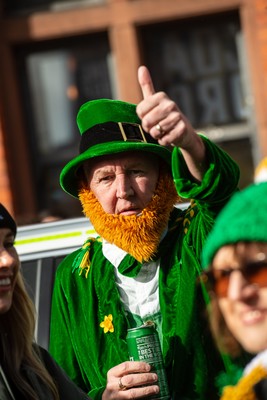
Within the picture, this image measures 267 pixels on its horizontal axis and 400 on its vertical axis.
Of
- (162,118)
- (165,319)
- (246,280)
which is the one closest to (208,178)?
(162,118)

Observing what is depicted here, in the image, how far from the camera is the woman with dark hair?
152 inches

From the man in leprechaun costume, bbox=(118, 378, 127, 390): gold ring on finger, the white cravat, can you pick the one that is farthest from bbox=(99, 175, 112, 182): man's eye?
bbox=(118, 378, 127, 390): gold ring on finger

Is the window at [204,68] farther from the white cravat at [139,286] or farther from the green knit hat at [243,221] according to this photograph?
the green knit hat at [243,221]

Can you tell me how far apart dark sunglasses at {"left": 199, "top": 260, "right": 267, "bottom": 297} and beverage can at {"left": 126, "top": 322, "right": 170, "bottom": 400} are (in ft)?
3.33

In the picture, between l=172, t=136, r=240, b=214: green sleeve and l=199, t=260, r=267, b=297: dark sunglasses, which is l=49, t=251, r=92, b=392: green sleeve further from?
l=199, t=260, r=267, b=297: dark sunglasses

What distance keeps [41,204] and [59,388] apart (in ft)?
21.0

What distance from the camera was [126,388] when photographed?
3.93 meters

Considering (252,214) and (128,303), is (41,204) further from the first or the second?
(252,214)

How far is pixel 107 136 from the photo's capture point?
4289mm

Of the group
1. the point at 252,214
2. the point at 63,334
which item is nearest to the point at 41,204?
the point at 63,334

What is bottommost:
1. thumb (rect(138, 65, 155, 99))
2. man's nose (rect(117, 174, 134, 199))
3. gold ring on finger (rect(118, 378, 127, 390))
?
gold ring on finger (rect(118, 378, 127, 390))

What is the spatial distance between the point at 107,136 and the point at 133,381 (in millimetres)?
882

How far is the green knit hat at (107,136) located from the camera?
13.8ft

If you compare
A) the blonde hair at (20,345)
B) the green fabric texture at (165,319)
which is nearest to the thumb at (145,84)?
the green fabric texture at (165,319)
